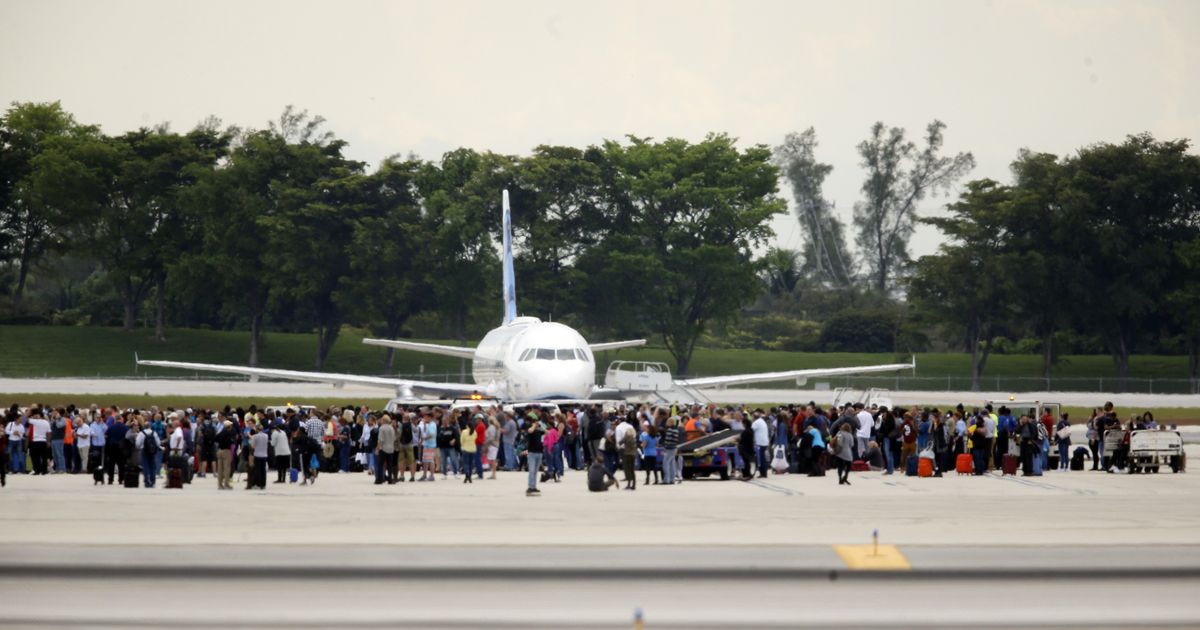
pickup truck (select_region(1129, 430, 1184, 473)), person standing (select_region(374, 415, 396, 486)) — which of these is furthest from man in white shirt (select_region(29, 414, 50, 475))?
pickup truck (select_region(1129, 430, 1184, 473))

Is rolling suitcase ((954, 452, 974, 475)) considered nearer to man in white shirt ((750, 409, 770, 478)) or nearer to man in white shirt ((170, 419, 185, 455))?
man in white shirt ((750, 409, 770, 478))

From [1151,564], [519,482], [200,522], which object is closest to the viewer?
[1151,564]

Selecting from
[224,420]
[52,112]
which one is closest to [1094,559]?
[224,420]

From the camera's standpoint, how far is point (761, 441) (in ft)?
110

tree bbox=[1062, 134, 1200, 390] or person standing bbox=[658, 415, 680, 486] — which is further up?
tree bbox=[1062, 134, 1200, 390]

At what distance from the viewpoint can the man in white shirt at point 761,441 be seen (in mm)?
33594

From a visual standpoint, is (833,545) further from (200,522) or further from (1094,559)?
(200,522)

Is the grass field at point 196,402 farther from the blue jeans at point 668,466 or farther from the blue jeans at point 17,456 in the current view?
the blue jeans at point 668,466

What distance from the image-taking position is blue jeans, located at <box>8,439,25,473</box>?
34.4m

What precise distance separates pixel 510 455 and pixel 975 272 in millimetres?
60922

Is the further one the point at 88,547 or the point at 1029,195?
the point at 1029,195

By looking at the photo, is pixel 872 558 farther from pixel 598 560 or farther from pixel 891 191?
pixel 891 191

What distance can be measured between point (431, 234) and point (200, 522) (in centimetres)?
7293

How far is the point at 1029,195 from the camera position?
91.6 meters
